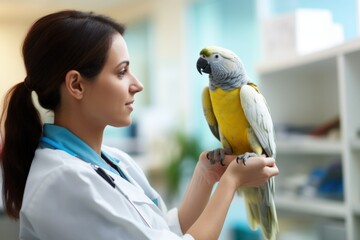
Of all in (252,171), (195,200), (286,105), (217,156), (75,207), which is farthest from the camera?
(286,105)

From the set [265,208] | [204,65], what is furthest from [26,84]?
[265,208]

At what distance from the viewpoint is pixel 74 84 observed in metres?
1.07

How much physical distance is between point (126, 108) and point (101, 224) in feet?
0.93

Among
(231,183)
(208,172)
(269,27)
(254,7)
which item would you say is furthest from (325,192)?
(254,7)

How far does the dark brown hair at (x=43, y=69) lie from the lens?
1.05m

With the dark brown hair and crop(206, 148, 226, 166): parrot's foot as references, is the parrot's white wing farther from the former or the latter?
the dark brown hair

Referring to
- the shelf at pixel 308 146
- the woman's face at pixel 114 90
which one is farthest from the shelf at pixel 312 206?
the woman's face at pixel 114 90

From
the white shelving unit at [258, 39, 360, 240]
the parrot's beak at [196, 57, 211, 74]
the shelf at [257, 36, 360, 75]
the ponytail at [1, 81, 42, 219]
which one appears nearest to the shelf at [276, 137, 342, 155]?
the white shelving unit at [258, 39, 360, 240]

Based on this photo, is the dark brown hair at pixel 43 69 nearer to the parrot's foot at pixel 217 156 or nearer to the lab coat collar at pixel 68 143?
the lab coat collar at pixel 68 143

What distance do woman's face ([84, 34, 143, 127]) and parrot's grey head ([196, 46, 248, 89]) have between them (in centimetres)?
17

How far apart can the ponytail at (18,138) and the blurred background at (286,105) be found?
0.47 ft

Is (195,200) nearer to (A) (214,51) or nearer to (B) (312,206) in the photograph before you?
(A) (214,51)

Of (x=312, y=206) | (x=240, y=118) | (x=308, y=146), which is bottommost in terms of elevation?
(x=312, y=206)

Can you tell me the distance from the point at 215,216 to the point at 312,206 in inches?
48.4
